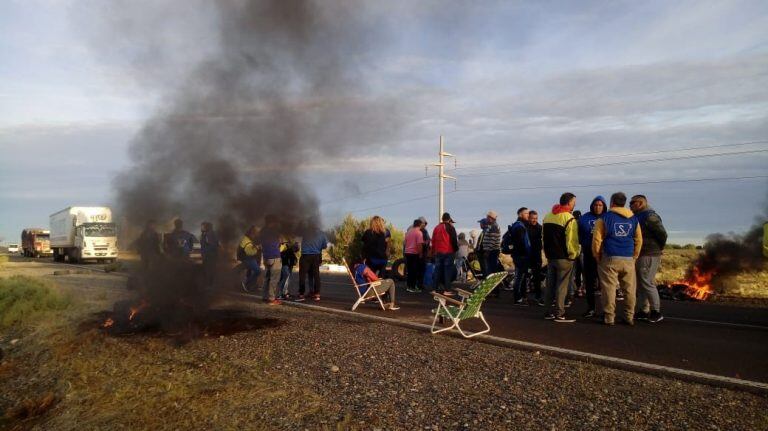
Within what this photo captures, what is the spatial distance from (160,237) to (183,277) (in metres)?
1.02

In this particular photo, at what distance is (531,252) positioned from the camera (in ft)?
36.9

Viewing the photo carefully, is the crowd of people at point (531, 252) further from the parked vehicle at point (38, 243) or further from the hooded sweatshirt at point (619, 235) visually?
the parked vehicle at point (38, 243)

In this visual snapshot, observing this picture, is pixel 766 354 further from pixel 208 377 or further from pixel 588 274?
pixel 208 377

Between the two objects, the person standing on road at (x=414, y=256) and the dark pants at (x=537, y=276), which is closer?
the dark pants at (x=537, y=276)

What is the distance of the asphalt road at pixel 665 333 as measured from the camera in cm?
600

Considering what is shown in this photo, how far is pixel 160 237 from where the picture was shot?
9.78m

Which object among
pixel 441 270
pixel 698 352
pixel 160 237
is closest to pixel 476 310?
pixel 698 352

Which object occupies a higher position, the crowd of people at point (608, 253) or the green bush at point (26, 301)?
the crowd of people at point (608, 253)

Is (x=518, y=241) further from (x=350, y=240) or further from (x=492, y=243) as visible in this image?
(x=350, y=240)

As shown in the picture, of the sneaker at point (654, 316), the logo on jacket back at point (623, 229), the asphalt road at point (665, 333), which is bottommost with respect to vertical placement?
the asphalt road at point (665, 333)

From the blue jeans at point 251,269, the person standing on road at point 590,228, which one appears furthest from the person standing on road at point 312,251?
the person standing on road at point 590,228

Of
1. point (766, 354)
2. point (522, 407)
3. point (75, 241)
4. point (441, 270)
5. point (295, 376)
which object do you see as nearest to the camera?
point (522, 407)

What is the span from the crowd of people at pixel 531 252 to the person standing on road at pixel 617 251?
0.5 inches

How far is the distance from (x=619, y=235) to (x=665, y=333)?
1.47 m
